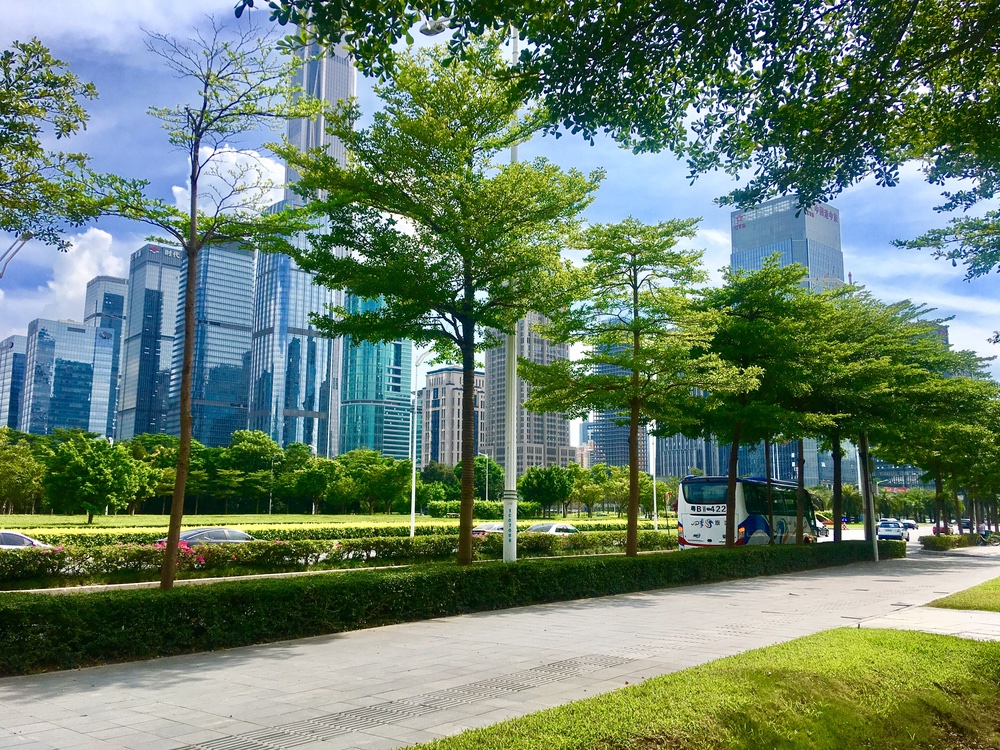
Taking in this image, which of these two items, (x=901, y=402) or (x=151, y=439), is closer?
(x=901, y=402)

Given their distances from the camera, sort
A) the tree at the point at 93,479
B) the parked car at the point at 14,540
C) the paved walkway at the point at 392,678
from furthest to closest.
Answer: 1. the tree at the point at 93,479
2. the parked car at the point at 14,540
3. the paved walkway at the point at 392,678

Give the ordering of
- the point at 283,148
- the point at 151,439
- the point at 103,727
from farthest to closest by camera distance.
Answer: the point at 151,439 → the point at 283,148 → the point at 103,727

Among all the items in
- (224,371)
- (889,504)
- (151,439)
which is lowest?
(889,504)

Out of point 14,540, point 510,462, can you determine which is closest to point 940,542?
point 510,462

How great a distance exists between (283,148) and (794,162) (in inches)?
344

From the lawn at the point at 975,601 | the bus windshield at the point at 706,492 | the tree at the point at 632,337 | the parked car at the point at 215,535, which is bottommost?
the lawn at the point at 975,601

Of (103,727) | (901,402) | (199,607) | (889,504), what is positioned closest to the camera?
(103,727)

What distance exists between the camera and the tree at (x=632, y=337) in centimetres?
1742

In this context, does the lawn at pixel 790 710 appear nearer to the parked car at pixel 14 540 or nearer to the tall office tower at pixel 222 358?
the parked car at pixel 14 540

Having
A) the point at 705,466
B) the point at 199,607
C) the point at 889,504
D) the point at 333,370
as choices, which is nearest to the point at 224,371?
the point at 333,370

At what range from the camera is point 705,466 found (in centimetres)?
13400

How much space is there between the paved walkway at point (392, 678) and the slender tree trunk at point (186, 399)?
215cm

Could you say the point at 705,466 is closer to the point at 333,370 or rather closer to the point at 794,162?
the point at 333,370

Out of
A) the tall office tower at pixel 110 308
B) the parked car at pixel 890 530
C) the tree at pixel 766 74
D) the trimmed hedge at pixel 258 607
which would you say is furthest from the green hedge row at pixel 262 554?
the tall office tower at pixel 110 308
